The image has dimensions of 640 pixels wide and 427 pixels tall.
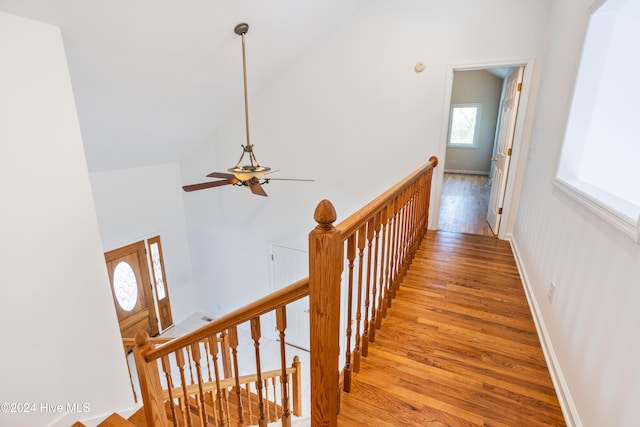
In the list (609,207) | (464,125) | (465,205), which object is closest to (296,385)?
(609,207)

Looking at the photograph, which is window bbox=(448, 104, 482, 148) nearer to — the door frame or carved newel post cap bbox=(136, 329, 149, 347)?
the door frame

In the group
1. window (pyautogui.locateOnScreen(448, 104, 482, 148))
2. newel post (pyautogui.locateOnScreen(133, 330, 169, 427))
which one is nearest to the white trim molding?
newel post (pyautogui.locateOnScreen(133, 330, 169, 427))

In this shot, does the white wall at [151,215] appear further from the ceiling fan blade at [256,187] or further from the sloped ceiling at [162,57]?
the ceiling fan blade at [256,187]

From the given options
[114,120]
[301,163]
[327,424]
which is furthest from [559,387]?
[114,120]

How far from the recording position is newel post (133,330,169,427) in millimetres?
1700

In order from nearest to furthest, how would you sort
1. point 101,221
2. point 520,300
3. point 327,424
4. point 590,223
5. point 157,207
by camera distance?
1. point 327,424
2. point 590,223
3. point 520,300
4. point 101,221
5. point 157,207

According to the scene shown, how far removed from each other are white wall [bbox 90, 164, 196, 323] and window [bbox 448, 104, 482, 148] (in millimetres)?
7101

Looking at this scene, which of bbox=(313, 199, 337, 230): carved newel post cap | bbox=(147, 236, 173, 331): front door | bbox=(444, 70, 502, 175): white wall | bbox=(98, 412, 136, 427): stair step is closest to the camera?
bbox=(313, 199, 337, 230): carved newel post cap

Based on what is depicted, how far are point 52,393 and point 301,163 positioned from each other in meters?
3.56

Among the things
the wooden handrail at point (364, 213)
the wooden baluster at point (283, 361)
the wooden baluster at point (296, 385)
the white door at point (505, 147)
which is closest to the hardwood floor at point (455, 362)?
the wooden baluster at point (283, 361)

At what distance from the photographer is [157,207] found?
17.8 feet

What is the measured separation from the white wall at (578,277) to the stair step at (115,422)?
2.94m

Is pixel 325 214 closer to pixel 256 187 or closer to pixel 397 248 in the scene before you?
pixel 397 248

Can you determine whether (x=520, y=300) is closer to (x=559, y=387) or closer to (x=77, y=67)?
(x=559, y=387)
